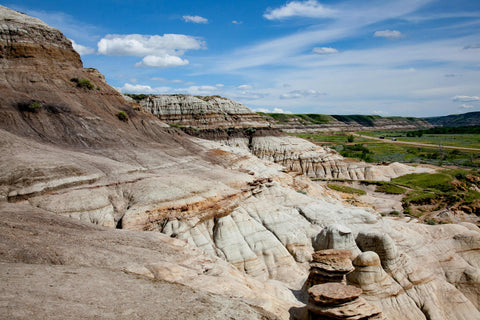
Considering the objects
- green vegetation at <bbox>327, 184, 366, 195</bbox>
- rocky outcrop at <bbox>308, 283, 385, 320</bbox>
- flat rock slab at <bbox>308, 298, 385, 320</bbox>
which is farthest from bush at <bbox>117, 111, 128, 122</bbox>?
green vegetation at <bbox>327, 184, 366, 195</bbox>

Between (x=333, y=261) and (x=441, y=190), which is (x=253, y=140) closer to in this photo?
(x=441, y=190)

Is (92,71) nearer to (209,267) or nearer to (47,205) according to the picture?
(47,205)

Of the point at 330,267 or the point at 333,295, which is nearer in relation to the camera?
the point at 333,295

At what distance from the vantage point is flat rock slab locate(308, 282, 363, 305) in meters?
15.1

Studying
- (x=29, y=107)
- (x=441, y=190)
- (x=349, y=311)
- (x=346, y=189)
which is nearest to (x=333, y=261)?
(x=349, y=311)

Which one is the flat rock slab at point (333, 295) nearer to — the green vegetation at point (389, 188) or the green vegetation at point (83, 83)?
the green vegetation at point (83, 83)

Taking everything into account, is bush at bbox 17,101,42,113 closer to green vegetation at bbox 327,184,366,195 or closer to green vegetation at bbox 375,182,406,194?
green vegetation at bbox 327,184,366,195

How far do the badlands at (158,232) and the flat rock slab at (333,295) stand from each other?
0.21 ft

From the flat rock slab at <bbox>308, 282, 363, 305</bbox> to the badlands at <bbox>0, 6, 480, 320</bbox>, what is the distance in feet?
0.21

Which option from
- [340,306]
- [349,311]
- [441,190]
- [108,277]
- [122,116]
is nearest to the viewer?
[108,277]

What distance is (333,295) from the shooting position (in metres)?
15.2

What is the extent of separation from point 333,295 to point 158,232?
1161cm

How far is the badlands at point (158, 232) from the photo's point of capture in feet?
42.1

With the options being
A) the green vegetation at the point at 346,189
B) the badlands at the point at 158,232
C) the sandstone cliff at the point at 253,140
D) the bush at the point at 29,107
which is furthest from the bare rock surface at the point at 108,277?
the sandstone cliff at the point at 253,140
